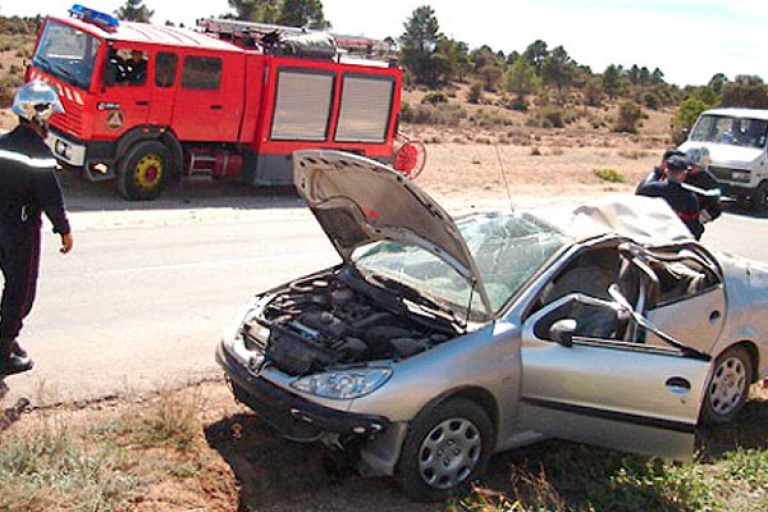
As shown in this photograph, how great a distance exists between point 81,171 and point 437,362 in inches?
482

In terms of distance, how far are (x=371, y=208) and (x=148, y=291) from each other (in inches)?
170

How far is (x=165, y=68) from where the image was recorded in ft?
51.8

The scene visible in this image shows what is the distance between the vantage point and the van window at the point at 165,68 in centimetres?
1568

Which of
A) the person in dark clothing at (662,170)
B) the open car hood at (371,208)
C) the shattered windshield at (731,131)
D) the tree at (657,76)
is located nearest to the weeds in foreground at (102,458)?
the open car hood at (371,208)

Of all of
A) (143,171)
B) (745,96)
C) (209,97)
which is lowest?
(143,171)

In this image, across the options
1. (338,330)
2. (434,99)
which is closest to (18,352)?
(338,330)

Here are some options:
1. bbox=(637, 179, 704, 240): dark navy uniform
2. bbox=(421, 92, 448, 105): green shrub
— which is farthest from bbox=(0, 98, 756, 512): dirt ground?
bbox=(421, 92, 448, 105): green shrub

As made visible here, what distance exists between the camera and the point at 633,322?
20.6 feet

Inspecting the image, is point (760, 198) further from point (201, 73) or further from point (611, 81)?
point (611, 81)

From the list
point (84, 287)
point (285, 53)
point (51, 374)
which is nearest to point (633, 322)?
point (51, 374)

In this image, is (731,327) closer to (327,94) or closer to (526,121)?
(327,94)

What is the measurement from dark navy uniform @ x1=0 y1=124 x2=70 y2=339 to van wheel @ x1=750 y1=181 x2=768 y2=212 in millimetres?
17644

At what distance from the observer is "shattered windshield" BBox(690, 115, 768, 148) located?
21.1 meters

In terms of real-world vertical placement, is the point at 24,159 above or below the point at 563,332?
above
